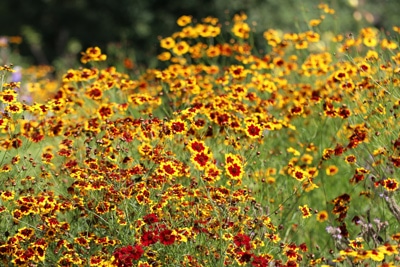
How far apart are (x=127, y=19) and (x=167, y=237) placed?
909cm

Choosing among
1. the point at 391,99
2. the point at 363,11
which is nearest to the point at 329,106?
the point at 391,99

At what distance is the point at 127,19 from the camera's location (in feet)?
37.7

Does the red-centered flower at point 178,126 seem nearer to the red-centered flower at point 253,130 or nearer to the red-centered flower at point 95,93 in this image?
the red-centered flower at point 253,130

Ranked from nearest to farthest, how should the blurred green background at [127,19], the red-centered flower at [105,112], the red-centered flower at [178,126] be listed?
the red-centered flower at [178,126]
the red-centered flower at [105,112]
the blurred green background at [127,19]

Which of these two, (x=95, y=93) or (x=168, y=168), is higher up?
(x=95, y=93)

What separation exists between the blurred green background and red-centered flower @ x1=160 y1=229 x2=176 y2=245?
21.1ft

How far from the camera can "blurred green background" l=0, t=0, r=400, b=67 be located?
33.1 feet

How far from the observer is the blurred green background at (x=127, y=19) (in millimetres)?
10086

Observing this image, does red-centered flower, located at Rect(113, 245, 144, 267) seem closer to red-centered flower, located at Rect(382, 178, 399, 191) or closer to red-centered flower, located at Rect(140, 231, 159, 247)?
red-centered flower, located at Rect(140, 231, 159, 247)

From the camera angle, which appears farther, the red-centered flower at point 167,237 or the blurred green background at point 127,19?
the blurred green background at point 127,19

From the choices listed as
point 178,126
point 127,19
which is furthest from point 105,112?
point 127,19

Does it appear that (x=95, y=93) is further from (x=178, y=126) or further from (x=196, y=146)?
(x=196, y=146)

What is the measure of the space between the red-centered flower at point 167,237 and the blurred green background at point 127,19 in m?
6.44

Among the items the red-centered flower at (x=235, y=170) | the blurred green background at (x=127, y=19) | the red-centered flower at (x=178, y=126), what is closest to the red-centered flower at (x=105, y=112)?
the red-centered flower at (x=178, y=126)
